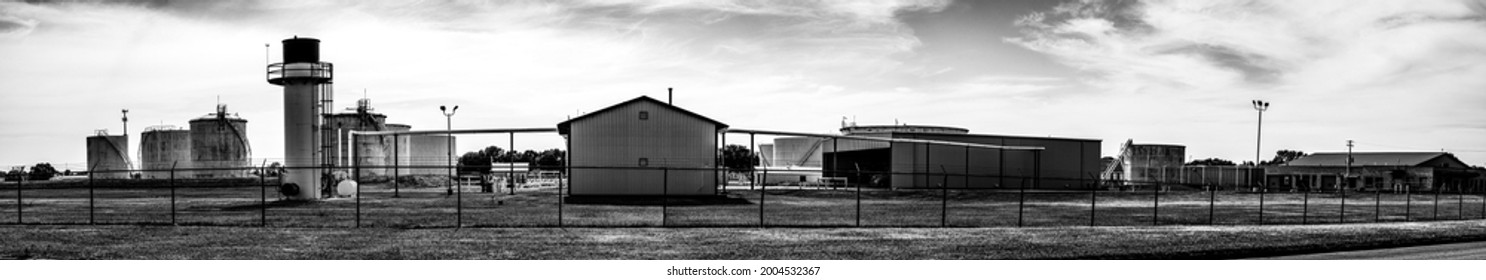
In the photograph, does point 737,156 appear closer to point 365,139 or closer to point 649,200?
point 365,139

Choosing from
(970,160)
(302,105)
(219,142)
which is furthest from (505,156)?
(302,105)

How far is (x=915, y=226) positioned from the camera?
21.8 m

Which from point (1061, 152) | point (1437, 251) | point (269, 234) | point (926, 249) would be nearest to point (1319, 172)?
point (1061, 152)

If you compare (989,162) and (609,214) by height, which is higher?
(989,162)

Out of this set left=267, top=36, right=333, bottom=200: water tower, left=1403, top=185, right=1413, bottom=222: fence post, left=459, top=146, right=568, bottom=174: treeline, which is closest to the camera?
left=1403, top=185, right=1413, bottom=222: fence post

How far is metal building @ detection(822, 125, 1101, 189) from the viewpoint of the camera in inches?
2151

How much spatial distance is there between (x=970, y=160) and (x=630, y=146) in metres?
24.3

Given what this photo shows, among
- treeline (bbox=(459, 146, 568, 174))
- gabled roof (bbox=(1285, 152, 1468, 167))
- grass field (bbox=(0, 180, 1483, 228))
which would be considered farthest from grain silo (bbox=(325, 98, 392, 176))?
gabled roof (bbox=(1285, 152, 1468, 167))

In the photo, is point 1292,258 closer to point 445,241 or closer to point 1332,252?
point 1332,252

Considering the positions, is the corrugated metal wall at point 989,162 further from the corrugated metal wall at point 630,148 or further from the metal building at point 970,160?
the corrugated metal wall at point 630,148

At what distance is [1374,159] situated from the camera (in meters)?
81.5

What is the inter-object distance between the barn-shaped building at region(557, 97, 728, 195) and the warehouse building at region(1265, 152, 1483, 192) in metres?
47.2

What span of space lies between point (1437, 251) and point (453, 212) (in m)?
21.0

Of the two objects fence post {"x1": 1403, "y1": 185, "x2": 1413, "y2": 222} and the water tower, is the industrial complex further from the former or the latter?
fence post {"x1": 1403, "y1": 185, "x2": 1413, "y2": 222}
